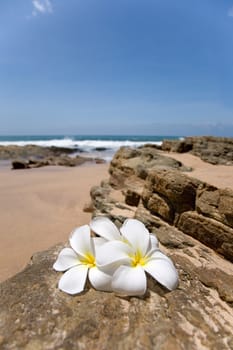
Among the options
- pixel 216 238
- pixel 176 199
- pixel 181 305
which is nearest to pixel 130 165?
pixel 176 199

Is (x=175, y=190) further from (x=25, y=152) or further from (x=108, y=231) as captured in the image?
(x=25, y=152)

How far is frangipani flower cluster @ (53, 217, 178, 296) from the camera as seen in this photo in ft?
3.75

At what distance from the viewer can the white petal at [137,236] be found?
4.24ft

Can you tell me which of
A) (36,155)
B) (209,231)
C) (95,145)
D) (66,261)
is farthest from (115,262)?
(95,145)

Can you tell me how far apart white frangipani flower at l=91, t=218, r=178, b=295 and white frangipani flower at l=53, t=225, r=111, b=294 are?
2.0 inches

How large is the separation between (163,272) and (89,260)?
379 mm

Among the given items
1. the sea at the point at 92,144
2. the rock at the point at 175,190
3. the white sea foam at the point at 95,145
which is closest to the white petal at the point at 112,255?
the rock at the point at 175,190

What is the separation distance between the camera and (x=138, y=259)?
1.25 metres

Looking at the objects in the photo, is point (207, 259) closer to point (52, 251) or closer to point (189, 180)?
point (189, 180)

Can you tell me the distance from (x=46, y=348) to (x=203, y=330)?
62 centimetres

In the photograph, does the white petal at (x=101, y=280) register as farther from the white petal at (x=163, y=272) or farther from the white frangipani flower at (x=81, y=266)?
the white petal at (x=163, y=272)

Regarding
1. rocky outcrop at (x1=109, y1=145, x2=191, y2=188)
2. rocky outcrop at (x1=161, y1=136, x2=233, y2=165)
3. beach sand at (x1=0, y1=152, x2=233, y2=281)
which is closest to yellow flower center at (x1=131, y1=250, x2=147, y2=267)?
beach sand at (x1=0, y1=152, x2=233, y2=281)

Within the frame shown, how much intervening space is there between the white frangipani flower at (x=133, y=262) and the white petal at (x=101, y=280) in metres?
0.03

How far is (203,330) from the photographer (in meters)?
1.03
